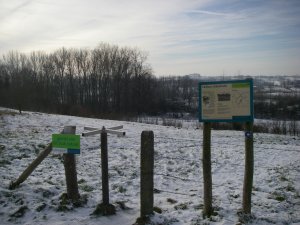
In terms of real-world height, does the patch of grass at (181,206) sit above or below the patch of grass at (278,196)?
above

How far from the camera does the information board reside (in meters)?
5.13

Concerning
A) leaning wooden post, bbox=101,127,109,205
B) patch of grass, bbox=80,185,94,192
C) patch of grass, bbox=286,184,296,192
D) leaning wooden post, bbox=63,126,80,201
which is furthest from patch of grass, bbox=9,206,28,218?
patch of grass, bbox=286,184,296,192

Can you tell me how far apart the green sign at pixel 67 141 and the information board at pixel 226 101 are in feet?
7.13

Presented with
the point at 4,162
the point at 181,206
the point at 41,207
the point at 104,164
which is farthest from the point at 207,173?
the point at 4,162

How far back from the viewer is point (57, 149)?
579 centimetres

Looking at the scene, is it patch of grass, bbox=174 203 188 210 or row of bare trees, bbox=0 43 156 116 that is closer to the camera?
patch of grass, bbox=174 203 188 210

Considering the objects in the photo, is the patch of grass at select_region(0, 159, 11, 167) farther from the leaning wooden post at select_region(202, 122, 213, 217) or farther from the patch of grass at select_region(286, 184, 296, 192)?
the patch of grass at select_region(286, 184, 296, 192)

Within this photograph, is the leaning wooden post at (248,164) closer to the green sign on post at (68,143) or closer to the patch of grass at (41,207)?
the green sign on post at (68,143)

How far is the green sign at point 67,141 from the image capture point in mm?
5703

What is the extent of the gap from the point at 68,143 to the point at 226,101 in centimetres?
278

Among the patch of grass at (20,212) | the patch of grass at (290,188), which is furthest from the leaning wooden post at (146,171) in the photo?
the patch of grass at (290,188)

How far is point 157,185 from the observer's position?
759cm

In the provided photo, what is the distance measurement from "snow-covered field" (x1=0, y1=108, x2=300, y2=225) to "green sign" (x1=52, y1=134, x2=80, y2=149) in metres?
1.04

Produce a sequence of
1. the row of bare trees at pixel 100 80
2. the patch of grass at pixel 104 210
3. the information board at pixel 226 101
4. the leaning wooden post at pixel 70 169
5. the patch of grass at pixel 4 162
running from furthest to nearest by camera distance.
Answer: the row of bare trees at pixel 100 80 → the patch of grass at pixel 4 162 → the leaning wooden post at pixel 70 169 → the patch of grass at pixel 104 210 → the information board at pixel 226 101
